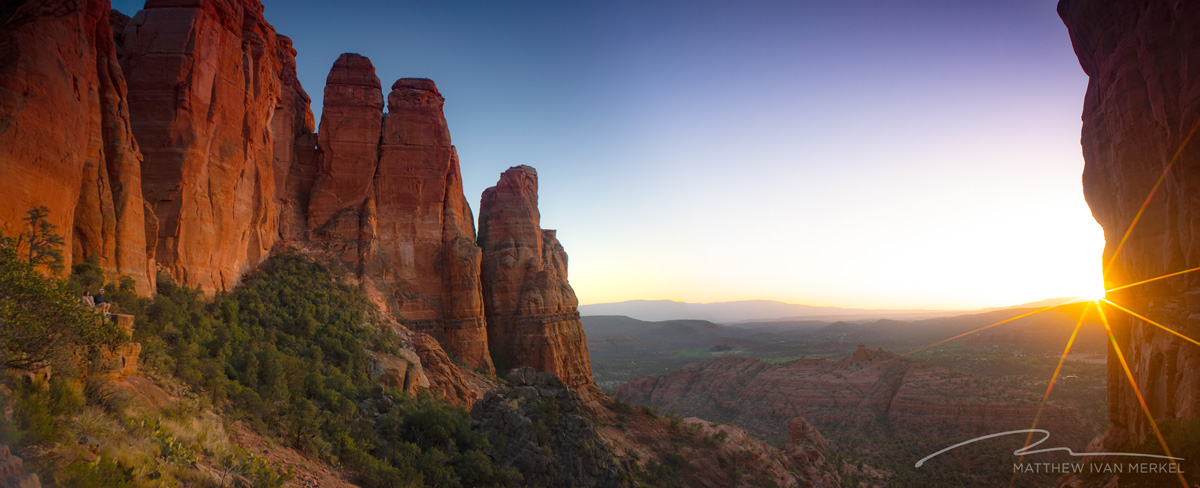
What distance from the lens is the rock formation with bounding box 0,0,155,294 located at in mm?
10867

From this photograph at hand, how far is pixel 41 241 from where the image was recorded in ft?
36.6

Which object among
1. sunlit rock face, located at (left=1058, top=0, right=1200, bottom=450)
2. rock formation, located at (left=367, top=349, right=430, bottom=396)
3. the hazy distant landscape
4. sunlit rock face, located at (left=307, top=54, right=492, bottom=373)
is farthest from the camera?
the hazy distant landscape

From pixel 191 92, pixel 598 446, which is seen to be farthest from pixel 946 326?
pixel 191 92

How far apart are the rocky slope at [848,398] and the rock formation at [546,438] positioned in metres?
33.2

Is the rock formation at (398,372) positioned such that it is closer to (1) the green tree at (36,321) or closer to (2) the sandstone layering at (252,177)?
(2) the sandstone layering at (252,177)

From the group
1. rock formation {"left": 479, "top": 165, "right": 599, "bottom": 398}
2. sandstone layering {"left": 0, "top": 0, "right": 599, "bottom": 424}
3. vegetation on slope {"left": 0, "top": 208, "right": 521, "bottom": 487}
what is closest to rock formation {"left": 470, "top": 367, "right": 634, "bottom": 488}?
vegetation on slope {"left": 0, "top": 208, "right": 521, "bottom": 487}

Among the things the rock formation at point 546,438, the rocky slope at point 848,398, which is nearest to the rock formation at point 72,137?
the rock formation at point 546,438

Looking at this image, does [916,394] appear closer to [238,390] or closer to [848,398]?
[848,398]

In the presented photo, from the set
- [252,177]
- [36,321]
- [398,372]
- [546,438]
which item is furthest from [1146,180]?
[252,177]

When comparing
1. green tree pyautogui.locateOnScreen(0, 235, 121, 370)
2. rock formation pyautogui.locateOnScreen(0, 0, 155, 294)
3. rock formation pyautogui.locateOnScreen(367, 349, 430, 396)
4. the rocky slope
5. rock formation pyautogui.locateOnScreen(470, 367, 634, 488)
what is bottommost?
the rocky slope

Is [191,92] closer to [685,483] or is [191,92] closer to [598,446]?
[598,446]

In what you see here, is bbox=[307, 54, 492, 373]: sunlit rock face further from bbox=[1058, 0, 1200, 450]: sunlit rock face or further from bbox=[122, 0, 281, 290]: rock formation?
bbox=[1058, 0, 1200, 450]: sunlit rock face

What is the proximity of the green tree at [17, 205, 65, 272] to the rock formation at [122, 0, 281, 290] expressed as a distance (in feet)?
25.0

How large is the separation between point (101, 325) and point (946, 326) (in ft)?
494
